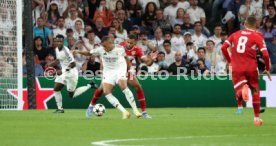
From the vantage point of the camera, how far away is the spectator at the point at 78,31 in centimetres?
2991

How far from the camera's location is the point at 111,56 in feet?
68.7

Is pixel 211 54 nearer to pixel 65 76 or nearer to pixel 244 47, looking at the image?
pixel 65 76

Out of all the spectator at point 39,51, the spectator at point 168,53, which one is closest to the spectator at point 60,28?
the spectator at point 39,51

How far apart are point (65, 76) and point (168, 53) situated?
14.3 ft

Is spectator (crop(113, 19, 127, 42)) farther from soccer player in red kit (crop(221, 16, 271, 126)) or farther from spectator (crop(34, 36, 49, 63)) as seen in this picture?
soccer player in red kit (crop(221, 16, 271, 126))

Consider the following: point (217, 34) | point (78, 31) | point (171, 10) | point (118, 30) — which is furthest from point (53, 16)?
point (217, 34)

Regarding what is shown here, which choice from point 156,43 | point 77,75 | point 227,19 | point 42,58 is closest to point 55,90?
point 77,75

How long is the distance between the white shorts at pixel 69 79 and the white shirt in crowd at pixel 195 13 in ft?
17.8

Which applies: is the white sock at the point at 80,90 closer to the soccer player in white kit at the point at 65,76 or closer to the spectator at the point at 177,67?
the soccer player in white kit at the point at 65,76

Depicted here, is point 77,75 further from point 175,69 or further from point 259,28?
point 259,28

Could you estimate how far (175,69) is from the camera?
29.5 metres

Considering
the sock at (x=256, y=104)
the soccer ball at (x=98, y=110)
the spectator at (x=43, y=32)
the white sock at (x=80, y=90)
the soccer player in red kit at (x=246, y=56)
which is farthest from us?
the spectator at (x=43, y=32)

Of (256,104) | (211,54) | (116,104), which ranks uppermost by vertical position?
(211,54)

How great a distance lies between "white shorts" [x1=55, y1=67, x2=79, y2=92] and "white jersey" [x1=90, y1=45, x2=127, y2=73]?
5527 millimetres
